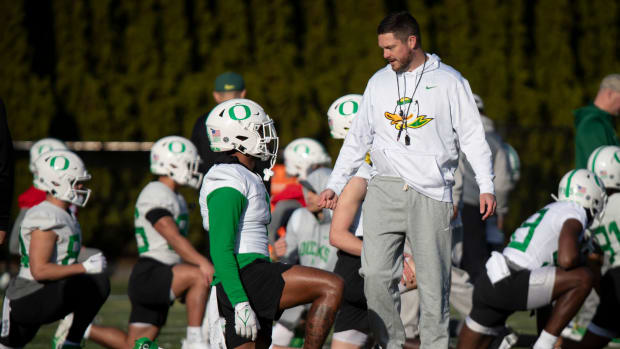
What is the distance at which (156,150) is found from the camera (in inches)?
289

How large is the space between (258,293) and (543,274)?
2264 mm

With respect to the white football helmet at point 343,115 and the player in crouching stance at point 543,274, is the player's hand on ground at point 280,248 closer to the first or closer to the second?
the white football helmet at point 343,115

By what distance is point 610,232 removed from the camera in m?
7.02

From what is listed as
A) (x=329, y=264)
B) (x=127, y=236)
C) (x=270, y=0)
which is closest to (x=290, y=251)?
(x=329, y=264)

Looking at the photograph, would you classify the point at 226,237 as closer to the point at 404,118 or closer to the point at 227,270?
the point at 227,270

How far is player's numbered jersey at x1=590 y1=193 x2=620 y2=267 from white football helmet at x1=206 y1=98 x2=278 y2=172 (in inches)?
122

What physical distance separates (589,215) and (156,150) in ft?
10.5

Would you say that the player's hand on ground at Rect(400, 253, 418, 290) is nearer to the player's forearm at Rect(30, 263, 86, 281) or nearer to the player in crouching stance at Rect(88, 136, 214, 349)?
the player in crouching stance at Rect(88, 136, 214, 349)

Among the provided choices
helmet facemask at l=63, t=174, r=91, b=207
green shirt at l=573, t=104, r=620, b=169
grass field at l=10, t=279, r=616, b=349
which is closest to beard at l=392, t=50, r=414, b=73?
helmet facemask at l=63, t=174, r=91, b=207

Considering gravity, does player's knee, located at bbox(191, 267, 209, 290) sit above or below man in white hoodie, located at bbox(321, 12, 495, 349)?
below

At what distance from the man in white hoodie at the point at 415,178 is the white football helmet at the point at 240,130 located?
51cm

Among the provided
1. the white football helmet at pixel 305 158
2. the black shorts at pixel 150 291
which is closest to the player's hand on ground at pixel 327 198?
the black shorts at pixel 150 291

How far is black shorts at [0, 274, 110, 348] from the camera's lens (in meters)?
6.26

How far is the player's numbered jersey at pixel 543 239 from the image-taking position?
621cm
